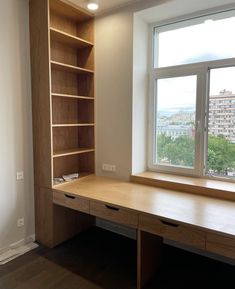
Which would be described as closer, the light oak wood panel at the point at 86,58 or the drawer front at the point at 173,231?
the drawer front at the point at 173,231

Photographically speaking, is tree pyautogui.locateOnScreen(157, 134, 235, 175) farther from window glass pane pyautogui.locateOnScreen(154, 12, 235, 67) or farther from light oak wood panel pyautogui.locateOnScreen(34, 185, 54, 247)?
light oak wood panel pyautogui.locateOnScreen(34, 185, 54, 247)

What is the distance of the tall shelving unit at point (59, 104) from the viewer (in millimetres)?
2652

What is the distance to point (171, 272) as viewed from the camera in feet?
7.79

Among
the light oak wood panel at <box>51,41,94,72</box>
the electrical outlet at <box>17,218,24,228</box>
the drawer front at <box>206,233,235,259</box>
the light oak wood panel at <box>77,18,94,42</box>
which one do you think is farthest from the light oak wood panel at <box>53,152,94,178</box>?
the drawer front at <box>206,233,235,259</box>

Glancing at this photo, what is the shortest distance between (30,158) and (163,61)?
1.95 meters

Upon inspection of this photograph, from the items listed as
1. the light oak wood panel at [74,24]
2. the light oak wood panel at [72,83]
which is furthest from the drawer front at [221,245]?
the light oak wood panel at [74,24]

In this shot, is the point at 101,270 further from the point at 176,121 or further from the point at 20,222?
the point at 176,121

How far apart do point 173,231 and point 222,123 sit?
135 cm

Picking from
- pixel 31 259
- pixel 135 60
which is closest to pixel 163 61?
pixel 135 60

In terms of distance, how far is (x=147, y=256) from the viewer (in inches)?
87.9

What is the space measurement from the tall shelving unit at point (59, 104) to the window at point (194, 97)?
2.82 ft

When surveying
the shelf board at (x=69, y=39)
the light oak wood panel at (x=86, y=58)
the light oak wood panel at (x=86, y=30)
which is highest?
the light oak wood panel at (x=86, y=30)

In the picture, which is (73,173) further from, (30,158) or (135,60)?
(135,60)

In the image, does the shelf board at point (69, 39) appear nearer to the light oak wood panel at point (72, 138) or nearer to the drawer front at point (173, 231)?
the light oak wood panel at point (72, 138)
